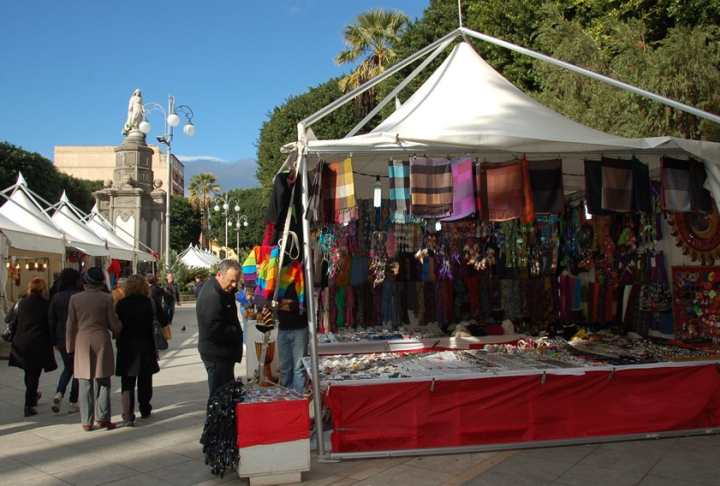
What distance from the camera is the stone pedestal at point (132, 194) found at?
86.7ft

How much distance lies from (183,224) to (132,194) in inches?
1292

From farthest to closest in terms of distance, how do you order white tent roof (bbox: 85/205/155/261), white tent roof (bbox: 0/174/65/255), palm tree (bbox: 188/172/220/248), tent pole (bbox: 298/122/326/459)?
palm tree (bbox: 188/172/220/248)
white tent roof (bbox: 85/205/155/261)
white tent roof (bbox: 0/174/65/255)
tent pole (bbox: 298/122/326/459)

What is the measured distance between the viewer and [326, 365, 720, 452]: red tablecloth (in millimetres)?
4730

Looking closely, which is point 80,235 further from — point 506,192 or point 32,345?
point 506,192

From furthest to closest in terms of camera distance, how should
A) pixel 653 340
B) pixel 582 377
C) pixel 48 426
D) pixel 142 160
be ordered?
pixel 142 160, pixel 653 340, pixel 48 426, pixel 582 377

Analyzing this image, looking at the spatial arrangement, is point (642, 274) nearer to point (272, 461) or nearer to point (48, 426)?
point (272, 461)

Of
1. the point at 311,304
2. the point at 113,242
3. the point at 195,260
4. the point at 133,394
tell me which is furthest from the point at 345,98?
the point at 195,260

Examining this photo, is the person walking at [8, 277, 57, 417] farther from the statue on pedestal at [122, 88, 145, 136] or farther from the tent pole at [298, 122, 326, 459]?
the statue on pedestal at [122, 88, 145, 136]

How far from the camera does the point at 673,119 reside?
9.96 metres

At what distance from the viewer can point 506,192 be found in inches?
213

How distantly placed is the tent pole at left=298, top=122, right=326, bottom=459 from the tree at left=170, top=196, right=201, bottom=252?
54.1m

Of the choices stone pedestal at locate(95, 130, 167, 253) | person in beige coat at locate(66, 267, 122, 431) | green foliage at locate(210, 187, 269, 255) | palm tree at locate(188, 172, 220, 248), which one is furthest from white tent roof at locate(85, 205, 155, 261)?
palm tree at locate(188, 172, 220, 248)

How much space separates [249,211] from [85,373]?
4743cm

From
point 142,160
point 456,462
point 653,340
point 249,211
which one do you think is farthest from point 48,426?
point 249,211
